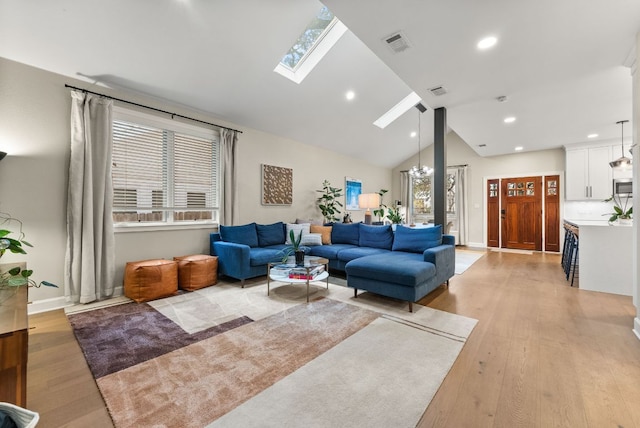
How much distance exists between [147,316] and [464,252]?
23.0 feet

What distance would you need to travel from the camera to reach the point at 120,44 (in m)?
2.93

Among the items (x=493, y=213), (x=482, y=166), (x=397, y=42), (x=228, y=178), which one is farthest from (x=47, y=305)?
(x=482, y=166)

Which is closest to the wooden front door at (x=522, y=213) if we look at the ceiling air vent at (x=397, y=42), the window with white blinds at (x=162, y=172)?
the ceiling air vent at (x=397, y=42)

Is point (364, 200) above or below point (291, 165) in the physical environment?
below

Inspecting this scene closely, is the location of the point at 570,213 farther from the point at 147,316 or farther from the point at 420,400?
the point at 147,316

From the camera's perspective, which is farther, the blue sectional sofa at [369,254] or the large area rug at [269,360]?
the blue sectional sofa at [369,254]

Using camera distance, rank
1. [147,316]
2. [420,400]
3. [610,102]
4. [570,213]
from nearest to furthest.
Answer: [420,400], [147,316], [610,102], [570,213]

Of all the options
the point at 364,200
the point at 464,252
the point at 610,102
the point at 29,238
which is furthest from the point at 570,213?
the point at 29,238

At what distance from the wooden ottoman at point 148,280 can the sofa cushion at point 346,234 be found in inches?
111

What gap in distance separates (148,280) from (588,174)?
358 inches

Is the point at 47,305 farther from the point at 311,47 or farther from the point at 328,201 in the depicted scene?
the point at 328,201

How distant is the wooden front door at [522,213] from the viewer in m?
7.17

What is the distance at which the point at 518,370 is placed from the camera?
1.88 meters

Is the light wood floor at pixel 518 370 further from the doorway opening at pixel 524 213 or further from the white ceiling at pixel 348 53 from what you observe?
the doorway opening at pixel 524 213
